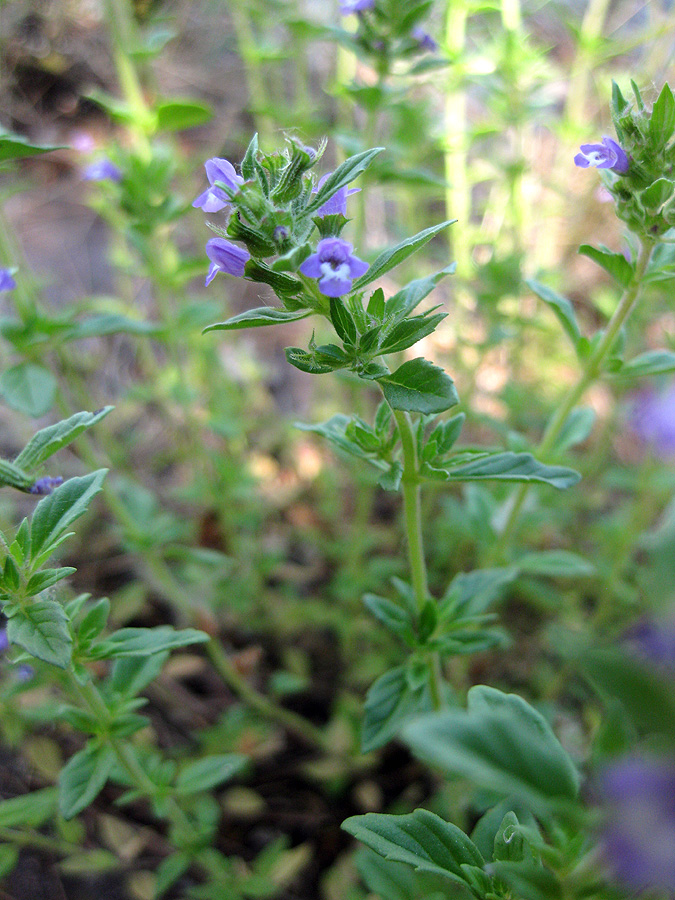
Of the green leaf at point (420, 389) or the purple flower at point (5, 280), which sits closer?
the green leaf at point (420, 389)

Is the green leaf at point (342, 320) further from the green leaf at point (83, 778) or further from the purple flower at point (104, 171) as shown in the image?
the purple flower at point (104, 171)

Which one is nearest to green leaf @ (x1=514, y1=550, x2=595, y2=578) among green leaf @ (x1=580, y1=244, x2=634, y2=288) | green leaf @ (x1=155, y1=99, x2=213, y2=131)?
green leaf @ (x1=580, y1=244, x2=634, y2=288)

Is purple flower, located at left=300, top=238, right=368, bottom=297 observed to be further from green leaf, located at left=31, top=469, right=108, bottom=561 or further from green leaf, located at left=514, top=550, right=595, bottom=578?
green leaf, located at left=514, top=550, right=595, bottom=578

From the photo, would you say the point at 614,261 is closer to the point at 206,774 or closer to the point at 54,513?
the point at 54,513

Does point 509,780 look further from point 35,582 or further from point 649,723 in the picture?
point 35,582

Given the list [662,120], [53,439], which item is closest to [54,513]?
[53,439]

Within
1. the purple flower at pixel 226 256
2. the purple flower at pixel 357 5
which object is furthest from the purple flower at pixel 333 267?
the purple flower at pixel 357 5
